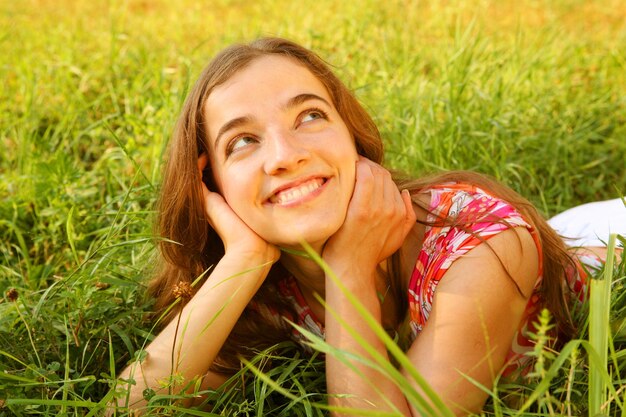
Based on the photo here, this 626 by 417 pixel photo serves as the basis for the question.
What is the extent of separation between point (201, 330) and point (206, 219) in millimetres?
472

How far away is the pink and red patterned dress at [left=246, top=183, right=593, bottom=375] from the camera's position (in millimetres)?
2180

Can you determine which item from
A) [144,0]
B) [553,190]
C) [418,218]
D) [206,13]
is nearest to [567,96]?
[553,190]

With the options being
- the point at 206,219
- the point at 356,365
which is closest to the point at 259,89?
the point at 206,219

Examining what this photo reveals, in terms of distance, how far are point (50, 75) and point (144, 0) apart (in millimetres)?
2892

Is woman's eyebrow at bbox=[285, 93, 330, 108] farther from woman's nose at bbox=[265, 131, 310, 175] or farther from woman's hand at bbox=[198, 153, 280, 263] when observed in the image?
woman's hand at bbox=[198, 153, 280, 263]

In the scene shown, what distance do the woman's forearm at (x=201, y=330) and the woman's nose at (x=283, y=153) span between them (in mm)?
288

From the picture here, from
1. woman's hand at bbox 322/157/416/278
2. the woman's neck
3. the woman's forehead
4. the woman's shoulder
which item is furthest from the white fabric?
the woman's forehead

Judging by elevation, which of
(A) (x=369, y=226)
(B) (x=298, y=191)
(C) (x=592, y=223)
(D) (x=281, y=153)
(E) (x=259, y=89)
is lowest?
(C) (x=592, y=223)

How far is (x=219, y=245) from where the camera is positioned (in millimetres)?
2723

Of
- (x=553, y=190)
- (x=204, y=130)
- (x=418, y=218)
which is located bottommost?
(x=553, y=190)

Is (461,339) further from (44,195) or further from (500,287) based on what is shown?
(44,195)

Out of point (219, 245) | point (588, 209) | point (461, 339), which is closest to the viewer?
point (461, 339)

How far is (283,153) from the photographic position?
2199mm

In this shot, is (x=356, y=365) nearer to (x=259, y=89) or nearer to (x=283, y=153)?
(x=283, y=153)
